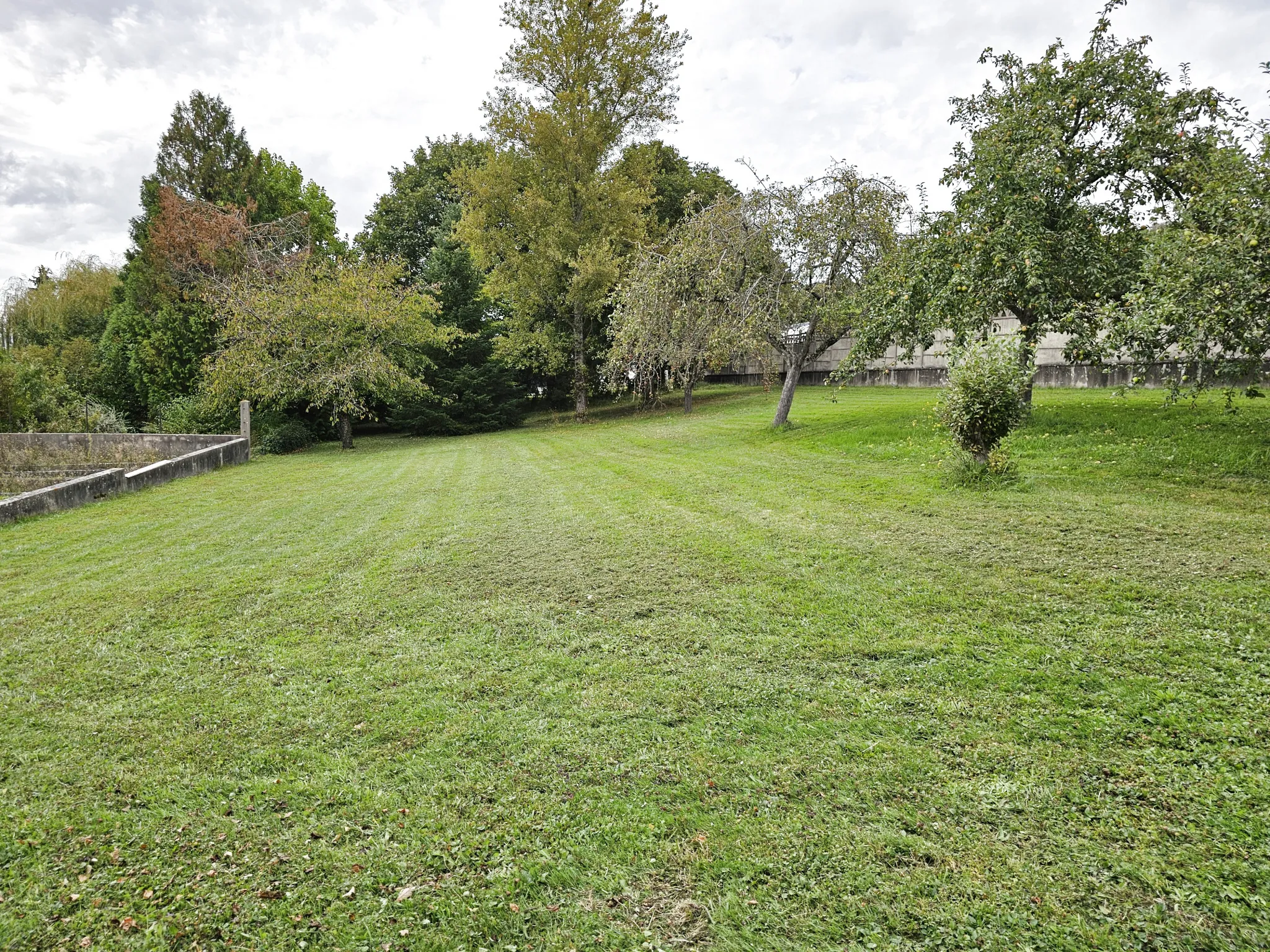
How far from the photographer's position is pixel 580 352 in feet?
63.8

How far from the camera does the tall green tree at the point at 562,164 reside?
18453mm

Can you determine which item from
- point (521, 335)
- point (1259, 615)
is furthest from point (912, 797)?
point (521, 335)

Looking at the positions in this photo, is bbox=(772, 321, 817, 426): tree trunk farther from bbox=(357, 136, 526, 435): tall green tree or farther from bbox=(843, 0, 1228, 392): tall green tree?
bbox=(357, 136, 526, 435): tall green tree

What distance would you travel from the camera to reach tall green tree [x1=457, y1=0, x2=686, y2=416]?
18453mm

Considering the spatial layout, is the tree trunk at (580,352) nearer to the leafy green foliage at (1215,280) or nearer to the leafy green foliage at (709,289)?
the leafy green foliage at (709,289)

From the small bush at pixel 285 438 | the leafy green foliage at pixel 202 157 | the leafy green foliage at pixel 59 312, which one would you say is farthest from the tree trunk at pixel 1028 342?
the leafy green foliage at pixel 59 312

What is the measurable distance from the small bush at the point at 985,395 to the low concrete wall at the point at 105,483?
10.8m

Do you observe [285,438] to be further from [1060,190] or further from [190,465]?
[1060,190]

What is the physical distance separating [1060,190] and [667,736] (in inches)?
362

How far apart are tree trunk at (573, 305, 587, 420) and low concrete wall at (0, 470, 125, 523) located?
12.1m

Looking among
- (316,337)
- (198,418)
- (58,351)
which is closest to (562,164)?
(316,337)

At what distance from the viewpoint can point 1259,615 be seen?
327 cm

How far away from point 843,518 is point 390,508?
531cm

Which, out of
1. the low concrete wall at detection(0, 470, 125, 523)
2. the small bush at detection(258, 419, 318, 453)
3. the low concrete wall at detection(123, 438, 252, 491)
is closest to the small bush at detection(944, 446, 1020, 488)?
the low concrete wall at detection(0, 470, 125, 523)
